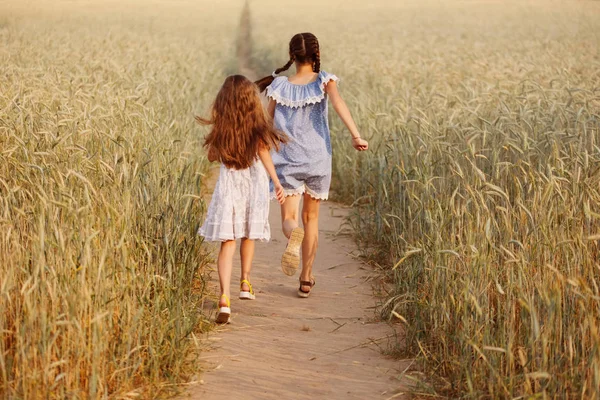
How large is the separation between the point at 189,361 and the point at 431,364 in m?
1.18

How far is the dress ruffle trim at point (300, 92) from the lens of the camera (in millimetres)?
5508

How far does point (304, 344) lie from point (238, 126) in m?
1.34

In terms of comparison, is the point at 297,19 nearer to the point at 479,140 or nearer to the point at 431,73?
the point at 431,73

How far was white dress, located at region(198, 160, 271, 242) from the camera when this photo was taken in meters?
5.02

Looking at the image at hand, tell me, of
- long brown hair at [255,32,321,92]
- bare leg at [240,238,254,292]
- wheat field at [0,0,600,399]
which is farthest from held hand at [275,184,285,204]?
long brown hair at [255,32,321,92]

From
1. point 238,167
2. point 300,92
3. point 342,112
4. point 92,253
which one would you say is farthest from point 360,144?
point 92,253

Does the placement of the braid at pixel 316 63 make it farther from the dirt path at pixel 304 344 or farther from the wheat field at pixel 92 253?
the dirt path at pixel 304 344

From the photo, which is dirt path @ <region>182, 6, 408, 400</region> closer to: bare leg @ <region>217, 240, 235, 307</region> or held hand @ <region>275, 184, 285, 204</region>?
bare leg @ <region>217, 240, 235, 307</region>

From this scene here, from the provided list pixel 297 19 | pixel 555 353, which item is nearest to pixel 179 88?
pixel 555 353

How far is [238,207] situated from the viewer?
199 inches

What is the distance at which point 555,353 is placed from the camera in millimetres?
3488

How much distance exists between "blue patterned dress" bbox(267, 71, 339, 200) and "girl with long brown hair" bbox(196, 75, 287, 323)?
44 centimetres

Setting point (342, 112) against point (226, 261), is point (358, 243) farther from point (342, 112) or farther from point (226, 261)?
point (226, 261)

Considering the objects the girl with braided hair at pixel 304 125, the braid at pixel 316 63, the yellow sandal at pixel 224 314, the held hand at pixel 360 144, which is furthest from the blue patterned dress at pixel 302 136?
the yellow sandal at pixel 224 314
